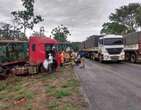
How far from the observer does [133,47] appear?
32.8m

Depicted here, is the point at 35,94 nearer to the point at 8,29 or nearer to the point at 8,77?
the point at 8,77

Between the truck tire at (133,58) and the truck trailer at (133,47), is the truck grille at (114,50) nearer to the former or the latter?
the truck trailer at (133,47)

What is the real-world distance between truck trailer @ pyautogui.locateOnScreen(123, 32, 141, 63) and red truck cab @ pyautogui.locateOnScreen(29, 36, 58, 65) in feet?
37.7

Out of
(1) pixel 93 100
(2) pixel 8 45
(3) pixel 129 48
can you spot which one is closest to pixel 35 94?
(1) pixel 93 100

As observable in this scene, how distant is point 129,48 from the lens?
3422 centimetres

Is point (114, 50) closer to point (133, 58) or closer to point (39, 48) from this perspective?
point (133, 58)

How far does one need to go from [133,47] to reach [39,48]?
43.9 ft

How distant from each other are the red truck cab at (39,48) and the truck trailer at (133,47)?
11486 mm

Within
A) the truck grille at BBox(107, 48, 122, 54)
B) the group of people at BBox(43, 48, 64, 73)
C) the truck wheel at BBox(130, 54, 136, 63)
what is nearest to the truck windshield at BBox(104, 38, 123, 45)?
the truck grille at BBox(107, 48, 122, 54)

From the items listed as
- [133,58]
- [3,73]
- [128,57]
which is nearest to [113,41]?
[133,58]

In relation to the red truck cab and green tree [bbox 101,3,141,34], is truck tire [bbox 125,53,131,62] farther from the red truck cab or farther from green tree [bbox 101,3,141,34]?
green tree [bbox 101,3,141,34]

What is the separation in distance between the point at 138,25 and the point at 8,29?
99.5 ft

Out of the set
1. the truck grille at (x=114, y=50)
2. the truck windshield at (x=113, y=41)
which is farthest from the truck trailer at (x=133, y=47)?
the truck grille at (x=114, y=50)

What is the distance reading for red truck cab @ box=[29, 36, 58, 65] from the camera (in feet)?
74.8
